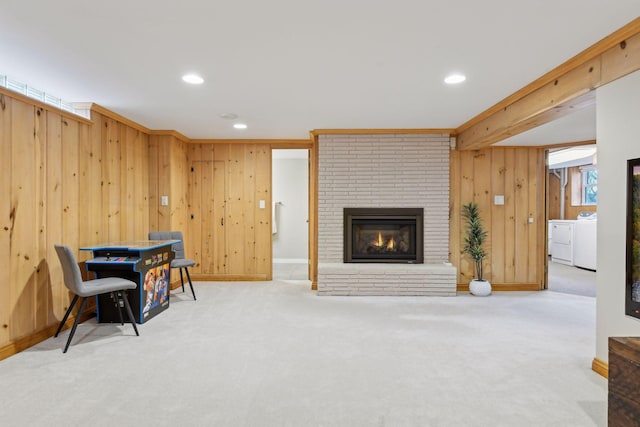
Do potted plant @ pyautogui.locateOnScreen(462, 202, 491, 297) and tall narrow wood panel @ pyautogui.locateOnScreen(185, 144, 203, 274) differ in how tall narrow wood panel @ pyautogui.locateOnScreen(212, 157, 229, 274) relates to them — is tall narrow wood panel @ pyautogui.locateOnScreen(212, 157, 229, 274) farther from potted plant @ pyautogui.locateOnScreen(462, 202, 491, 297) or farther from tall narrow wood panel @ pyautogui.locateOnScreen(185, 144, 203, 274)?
potted plant @ pyautogui.locateOnScreen(462, 202, 491, 297)

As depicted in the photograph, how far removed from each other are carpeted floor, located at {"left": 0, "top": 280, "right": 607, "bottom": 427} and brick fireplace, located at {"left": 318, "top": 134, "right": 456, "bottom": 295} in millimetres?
1290

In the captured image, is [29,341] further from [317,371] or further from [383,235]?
[383,235]

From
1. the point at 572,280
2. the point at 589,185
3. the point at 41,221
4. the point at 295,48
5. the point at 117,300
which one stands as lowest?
the point at 572,280

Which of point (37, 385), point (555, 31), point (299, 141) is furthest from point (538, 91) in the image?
point (37, 385)

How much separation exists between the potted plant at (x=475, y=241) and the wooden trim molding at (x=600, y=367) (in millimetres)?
2376

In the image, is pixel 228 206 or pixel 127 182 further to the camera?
→ pixel 228 206

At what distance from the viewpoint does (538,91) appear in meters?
3.17

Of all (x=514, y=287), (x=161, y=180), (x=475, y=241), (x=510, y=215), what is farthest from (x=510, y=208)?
(x=161, y=180)

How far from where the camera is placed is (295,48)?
247cm

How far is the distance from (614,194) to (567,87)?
3.05 ft

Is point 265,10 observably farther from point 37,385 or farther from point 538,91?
point 37,385

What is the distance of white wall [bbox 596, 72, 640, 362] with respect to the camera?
7.36 feet

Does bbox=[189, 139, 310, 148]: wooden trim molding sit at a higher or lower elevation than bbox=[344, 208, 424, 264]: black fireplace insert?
higher

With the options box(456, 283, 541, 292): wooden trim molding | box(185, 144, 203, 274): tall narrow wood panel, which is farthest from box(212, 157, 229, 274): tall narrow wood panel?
box(456, 283, 541, 292): wooden trim molding
